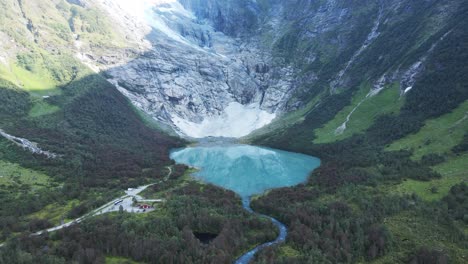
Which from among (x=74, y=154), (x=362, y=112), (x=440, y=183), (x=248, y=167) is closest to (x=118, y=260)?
(x=440, y=183)

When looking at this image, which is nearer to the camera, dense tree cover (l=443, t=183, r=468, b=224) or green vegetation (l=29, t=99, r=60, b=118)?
dense tree cover (l=443, t=183, r=468, b=224)

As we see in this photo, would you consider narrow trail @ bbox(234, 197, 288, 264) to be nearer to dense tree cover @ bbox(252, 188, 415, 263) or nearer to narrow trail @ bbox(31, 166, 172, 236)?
dense tree cover @ bbox(252, 188, 415, 263)

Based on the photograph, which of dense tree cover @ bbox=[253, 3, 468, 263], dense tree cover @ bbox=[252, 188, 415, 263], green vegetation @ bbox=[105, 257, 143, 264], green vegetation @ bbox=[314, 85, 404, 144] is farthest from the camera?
green vegetation @ bbox=[314, 85, 404, 144]

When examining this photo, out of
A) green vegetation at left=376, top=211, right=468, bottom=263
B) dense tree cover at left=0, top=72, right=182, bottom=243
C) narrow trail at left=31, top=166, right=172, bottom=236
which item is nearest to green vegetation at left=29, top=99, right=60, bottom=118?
dense tree cover at left=0, top=72, right=182, bottom=243

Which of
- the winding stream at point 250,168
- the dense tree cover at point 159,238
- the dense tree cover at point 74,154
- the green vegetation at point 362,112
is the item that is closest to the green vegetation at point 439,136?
the green vegetation at point 362,112

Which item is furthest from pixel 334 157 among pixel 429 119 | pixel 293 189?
pixel 293 189

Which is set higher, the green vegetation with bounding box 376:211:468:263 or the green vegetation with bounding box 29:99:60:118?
the green vegetation with bounding box 29:99:60:118

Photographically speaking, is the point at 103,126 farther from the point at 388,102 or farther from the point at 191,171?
the point at 388,102

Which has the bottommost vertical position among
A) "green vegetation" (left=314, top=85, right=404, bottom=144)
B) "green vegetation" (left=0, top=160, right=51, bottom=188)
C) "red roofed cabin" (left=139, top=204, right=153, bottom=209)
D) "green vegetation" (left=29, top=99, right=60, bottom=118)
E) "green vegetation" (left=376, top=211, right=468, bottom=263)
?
"green vegetation" (left=376, top=211, right=468, bottom=263)

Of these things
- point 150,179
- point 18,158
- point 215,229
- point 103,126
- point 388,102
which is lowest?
point 215,229
